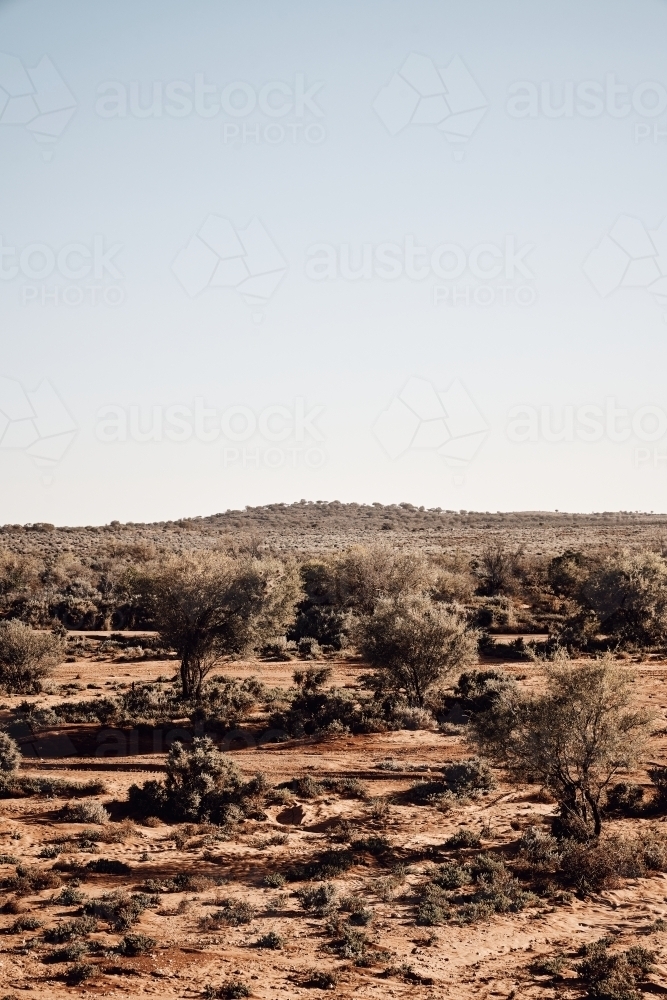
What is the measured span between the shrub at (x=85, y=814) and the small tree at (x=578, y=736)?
26.3 ft

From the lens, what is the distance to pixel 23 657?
28062 millimetres

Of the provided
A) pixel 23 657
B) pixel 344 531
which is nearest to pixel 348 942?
pixel 23 657

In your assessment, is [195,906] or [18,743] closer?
[195,906]

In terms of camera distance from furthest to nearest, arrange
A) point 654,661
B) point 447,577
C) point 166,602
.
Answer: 1. point 447,577
2. point 654,661
3. point 166,602

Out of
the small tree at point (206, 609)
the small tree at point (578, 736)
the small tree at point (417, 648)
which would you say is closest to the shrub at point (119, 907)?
the small tree at point (578, 736)

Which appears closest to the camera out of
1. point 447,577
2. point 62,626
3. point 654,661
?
point 654,661

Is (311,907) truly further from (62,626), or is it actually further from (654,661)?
(62,626)

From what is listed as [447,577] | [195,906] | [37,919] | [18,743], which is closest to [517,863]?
[195,906]

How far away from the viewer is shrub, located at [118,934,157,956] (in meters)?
11.8

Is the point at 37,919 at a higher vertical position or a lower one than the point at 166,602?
lower

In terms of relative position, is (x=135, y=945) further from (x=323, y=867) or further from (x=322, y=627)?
(x=322, y=627)

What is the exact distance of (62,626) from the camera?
4081 cm

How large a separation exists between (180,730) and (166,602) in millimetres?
4711

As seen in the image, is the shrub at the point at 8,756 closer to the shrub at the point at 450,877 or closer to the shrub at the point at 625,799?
the shrub at the point at 450,877
